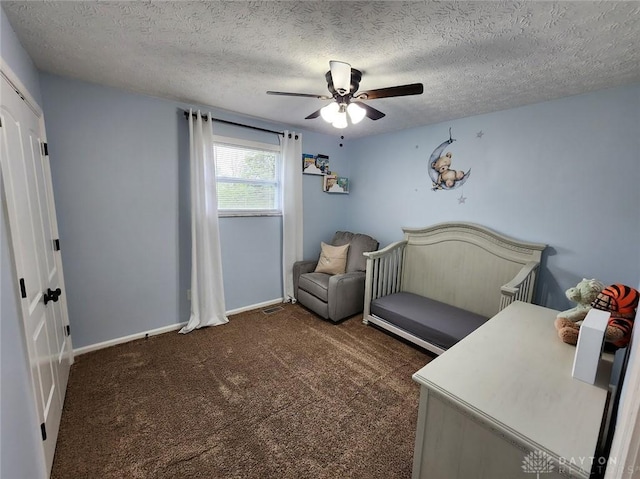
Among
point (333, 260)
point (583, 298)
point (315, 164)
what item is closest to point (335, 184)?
point (315, 164)

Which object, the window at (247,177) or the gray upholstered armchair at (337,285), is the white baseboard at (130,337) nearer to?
the gray upholstered armchair at (337,285)

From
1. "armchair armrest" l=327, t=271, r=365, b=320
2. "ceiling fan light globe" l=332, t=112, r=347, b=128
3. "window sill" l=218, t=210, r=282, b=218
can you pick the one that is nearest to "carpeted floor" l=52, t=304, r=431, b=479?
"armchair armrest" l=327, t=271, r=365, b=320

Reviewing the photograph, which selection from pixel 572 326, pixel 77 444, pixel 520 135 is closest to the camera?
pixel 572 326

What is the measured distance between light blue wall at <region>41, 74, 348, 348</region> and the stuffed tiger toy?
3096 millimetres

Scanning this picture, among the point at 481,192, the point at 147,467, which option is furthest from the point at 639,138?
the point at 147,467

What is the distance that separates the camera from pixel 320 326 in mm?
3025

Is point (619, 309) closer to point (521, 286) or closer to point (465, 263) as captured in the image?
point (521, 286)

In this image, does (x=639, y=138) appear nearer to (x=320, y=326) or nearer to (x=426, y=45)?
(x=426, y=45)

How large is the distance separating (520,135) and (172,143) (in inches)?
132

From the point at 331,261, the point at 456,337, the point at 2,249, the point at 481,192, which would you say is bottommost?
the point at 456,337

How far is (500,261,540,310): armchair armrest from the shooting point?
201 centimetres

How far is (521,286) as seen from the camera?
222 centimetres

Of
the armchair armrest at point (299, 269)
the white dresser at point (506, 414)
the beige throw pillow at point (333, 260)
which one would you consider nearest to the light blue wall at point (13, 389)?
the white dresser at point (506, 414)

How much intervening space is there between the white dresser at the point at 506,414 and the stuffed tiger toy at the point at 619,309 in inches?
4.9
